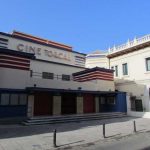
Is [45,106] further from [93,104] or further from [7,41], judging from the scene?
[7,41]

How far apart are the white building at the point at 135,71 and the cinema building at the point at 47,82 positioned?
309cm

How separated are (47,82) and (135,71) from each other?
14.2 m

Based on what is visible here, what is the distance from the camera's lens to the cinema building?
2062 cm

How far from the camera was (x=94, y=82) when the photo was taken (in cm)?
2911

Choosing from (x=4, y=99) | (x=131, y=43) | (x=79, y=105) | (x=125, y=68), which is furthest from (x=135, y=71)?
(x=4, y=99)

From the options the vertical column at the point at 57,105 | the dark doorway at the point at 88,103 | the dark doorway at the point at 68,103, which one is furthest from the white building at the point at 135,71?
the vertical column at the point at 57,105

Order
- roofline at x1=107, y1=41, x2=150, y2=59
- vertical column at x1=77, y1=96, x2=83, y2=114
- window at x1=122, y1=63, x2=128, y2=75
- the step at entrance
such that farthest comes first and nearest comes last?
1. window at x1=122, y1=63, x2=128, y2=75
2. roofline at x1=107, y1=41, x2=150, y2=59
3. vertical column at x1=77, y1=96, x2=83, y2=114
4. the step at entrance

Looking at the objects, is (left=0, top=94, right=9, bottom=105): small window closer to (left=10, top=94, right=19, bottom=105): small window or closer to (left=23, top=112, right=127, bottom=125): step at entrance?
(left=10, top=94, right=19, bottom=105): small window

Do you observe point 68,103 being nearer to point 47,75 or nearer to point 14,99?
point 47,75

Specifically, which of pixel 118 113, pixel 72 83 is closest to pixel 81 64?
pixel 72 83

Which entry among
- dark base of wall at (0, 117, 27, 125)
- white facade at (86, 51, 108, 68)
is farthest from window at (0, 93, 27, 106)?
white facade at (86, 51, 108, 68)

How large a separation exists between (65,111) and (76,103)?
1.79 metres

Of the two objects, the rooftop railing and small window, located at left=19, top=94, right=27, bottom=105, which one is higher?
the rooftop railing

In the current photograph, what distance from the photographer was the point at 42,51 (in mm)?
30859
